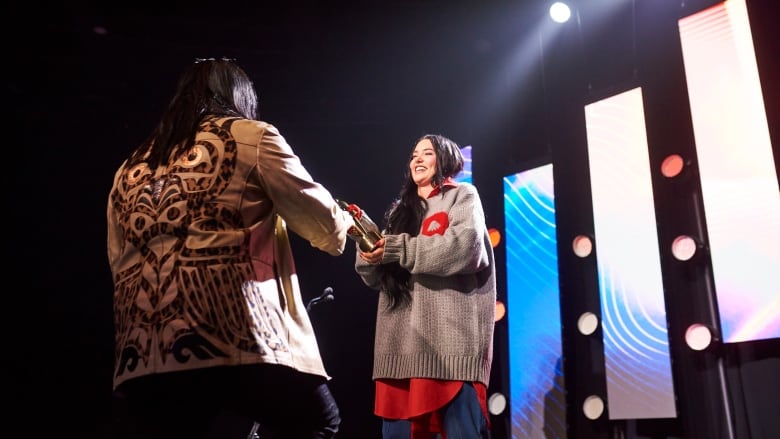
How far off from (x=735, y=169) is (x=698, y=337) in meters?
0.79

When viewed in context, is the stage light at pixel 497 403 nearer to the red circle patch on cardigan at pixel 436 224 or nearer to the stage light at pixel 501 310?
Result: the stage light at pixel 501 310

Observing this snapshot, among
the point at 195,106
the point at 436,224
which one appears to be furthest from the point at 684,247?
the point at 195,106

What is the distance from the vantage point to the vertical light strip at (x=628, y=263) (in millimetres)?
3326

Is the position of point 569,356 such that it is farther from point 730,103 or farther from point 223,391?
point 223,391

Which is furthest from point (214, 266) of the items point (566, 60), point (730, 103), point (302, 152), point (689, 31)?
point (302, 152)

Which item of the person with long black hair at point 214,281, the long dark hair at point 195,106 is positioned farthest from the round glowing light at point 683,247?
the long dark hair at point 195,106

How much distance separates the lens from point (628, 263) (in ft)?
11.7

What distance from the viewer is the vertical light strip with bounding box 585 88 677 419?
3326 millimetres

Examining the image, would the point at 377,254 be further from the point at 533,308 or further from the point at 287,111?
the point at 287,111

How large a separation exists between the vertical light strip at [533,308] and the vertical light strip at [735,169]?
3.05 feet

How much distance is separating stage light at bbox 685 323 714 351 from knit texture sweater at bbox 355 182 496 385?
1.14 meters

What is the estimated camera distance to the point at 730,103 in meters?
3.26

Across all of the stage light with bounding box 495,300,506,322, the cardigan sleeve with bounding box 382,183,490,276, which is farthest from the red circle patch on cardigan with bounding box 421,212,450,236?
the stage light with bounding box 495,300,506,322

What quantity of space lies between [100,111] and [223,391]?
3877mm
